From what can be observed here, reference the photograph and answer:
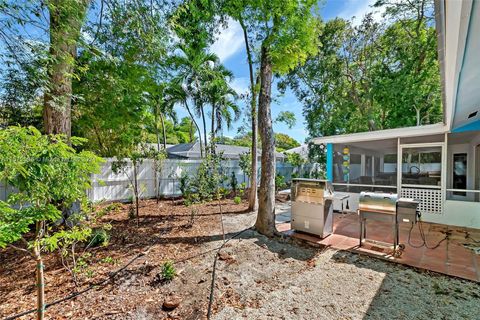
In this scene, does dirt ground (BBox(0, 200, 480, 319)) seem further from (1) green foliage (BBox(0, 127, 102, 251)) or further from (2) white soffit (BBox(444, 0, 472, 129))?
(2) white soffit (BBox(444, 0, 472, 129))

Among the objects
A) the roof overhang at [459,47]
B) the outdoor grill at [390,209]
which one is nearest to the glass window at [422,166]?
the roof overhang at [459,47]

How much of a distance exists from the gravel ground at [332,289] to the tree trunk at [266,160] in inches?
38.4

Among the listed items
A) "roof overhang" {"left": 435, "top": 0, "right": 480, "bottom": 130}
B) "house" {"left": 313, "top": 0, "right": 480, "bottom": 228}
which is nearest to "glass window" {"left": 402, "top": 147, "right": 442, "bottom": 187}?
"house" {"left": 313, "top": 0, "right": 480, "bottom": 228}

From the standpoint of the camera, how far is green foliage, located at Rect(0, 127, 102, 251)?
1.71 m

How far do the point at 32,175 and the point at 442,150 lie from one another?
8.36 metres

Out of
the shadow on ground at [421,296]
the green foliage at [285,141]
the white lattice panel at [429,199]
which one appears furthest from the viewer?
the green foliage at [285,141]

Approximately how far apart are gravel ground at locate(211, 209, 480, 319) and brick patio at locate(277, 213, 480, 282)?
298 millimetres

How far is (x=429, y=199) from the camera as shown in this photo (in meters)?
6.25

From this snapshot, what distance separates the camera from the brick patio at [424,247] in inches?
146

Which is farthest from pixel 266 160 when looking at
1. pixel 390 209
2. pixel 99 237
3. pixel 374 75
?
pixel 374 75

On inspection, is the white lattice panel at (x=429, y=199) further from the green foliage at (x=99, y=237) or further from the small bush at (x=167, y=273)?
the green foliage at (x=99, y=237)

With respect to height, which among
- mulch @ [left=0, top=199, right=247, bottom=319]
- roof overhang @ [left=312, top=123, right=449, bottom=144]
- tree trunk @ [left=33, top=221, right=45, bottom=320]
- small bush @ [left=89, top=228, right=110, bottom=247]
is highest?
roof overhang @ [left=312, top=123, right=449, bottom=144]

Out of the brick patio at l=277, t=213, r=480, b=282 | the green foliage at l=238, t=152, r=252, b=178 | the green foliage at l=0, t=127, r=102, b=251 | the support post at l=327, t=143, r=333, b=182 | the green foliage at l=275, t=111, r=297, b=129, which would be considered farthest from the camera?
the green foliage at l=238, t=152, r=252, b=178

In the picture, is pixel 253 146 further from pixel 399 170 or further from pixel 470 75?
pixel 470 75
